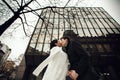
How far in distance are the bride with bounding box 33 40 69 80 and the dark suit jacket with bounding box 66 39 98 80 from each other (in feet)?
0.59

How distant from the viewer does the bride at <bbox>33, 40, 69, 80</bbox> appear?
3369 millimetres

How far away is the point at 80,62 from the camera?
3.46 meters

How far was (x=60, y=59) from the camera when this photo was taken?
3500 millimetres

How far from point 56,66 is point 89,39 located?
41.7 ft

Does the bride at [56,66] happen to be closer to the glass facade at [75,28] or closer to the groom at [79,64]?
the groom at [79,64]

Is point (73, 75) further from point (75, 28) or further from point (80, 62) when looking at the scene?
point (75, 28)

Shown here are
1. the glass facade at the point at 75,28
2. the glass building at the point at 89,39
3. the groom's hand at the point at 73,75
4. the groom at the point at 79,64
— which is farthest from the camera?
the glass facade at the point at 75,28

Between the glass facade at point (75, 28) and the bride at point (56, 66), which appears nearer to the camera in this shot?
the bride at point (56, 66)

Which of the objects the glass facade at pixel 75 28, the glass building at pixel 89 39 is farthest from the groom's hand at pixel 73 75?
the glass facade at pixel 75 28

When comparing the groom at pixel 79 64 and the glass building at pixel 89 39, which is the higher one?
the groom at pixel 79 64

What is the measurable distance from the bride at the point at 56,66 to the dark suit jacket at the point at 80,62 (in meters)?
0.18

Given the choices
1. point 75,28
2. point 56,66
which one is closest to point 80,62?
point 56,66

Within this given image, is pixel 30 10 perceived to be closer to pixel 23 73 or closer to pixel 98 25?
pixel 23 73

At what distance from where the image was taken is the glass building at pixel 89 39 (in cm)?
1335
